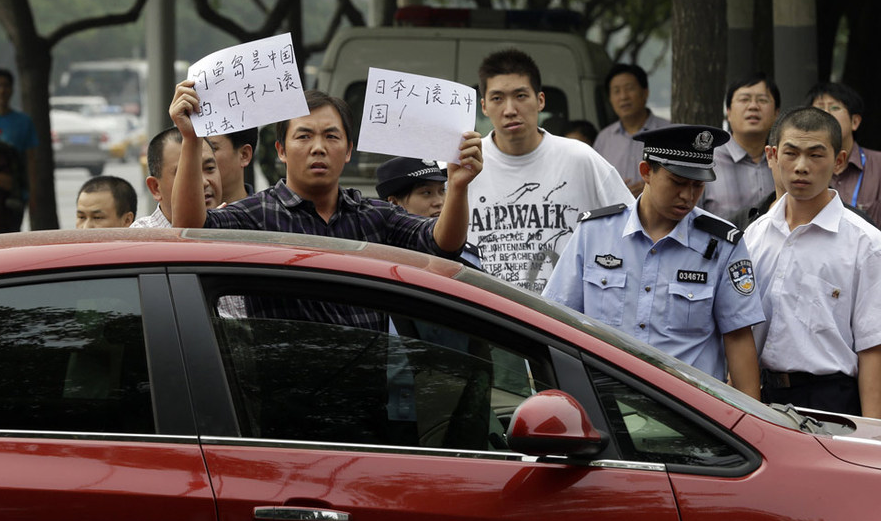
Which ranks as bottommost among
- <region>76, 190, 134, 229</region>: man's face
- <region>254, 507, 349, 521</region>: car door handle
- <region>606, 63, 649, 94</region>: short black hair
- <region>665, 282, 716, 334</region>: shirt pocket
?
<region>254, 507, 349, 521</region>: car door handle

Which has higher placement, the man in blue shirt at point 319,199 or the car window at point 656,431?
the man in blue shirt at point 319,199

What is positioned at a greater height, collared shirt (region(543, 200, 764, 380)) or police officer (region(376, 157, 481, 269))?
police officer (region(376, 157, 481, 269))

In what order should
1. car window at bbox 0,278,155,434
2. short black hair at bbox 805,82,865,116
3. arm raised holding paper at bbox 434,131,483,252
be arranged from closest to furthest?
car window at bbox 0,278,155,434 → arm raised holding paper at bbox 434,131,483,252 → short black hair at bbox 805,82,865,116

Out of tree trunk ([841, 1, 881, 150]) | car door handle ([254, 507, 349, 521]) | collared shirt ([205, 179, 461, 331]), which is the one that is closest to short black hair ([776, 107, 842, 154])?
collared shirt ([205, 179, 461, 331])

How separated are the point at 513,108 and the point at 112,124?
36155 millimetres

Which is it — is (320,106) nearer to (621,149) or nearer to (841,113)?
(841,113)

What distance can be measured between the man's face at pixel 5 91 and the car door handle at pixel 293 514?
30.8 feet

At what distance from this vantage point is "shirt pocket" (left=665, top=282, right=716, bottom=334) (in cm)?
452

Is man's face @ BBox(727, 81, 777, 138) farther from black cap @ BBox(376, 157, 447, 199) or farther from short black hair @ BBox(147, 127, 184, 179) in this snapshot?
short black hair @ BBox(147, 127, 184, 179)

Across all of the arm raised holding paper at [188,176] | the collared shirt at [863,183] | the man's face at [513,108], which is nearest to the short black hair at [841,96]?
the collared shirt at [863,183]

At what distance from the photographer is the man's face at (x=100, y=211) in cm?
598

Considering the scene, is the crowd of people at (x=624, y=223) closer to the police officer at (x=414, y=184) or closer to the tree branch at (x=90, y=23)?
the police officer at (x=414, y=184)

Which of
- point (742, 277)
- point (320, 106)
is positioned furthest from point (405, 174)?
point (742, 277)

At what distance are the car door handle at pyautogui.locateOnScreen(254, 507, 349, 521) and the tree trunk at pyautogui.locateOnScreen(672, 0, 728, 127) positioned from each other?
6011 millimetres
